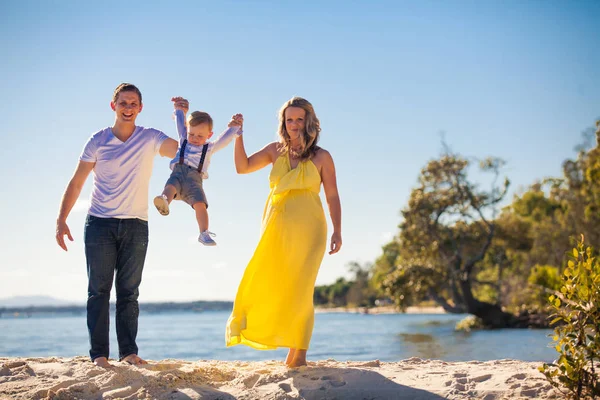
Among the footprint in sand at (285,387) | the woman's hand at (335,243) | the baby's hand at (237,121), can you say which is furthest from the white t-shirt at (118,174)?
the footprint in sand at (285,387)

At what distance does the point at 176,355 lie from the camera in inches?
746

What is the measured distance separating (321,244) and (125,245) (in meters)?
1.70

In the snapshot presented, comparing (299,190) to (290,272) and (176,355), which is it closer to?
(290,272)

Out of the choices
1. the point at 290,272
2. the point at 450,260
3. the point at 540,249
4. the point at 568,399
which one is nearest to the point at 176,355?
the point at 450,260

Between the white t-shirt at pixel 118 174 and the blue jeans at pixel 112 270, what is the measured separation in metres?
0.10

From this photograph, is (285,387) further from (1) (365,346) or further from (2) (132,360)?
(1) (365,346)

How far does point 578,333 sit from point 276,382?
7.01ft

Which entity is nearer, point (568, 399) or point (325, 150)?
point (568, 399)

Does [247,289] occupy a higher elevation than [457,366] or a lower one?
higher

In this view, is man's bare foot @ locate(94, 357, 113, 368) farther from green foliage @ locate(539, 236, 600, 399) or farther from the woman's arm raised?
green foliage @ locate(539, 236, 600, 399)

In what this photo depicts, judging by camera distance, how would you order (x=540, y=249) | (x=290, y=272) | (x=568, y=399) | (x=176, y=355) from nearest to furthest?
1. (x=568, y=399)
2. (x=290, y=272)
3. (x=176, y=355)
4. (x=540, y=249)

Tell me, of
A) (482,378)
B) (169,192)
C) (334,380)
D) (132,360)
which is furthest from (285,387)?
(169,192)

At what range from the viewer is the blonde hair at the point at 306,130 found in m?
5.20

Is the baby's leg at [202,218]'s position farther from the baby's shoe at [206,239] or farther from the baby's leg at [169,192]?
the baby's leg at [169,192]
